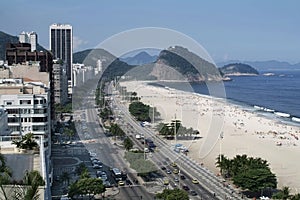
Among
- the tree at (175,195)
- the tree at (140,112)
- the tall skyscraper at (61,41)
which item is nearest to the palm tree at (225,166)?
the tree at (175,195)

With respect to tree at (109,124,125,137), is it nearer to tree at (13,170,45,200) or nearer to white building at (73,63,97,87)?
tree at (13,170,45,200)

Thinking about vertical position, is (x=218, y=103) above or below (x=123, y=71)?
below

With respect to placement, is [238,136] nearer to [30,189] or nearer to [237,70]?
[30,189]

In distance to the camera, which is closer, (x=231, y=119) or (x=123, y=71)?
(x=123, y=71)

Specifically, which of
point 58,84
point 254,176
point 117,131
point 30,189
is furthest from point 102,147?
point 30,189

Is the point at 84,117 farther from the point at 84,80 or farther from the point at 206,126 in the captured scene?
the point at 84,80

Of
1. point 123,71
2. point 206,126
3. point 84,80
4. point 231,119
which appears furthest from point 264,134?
point 84,80
